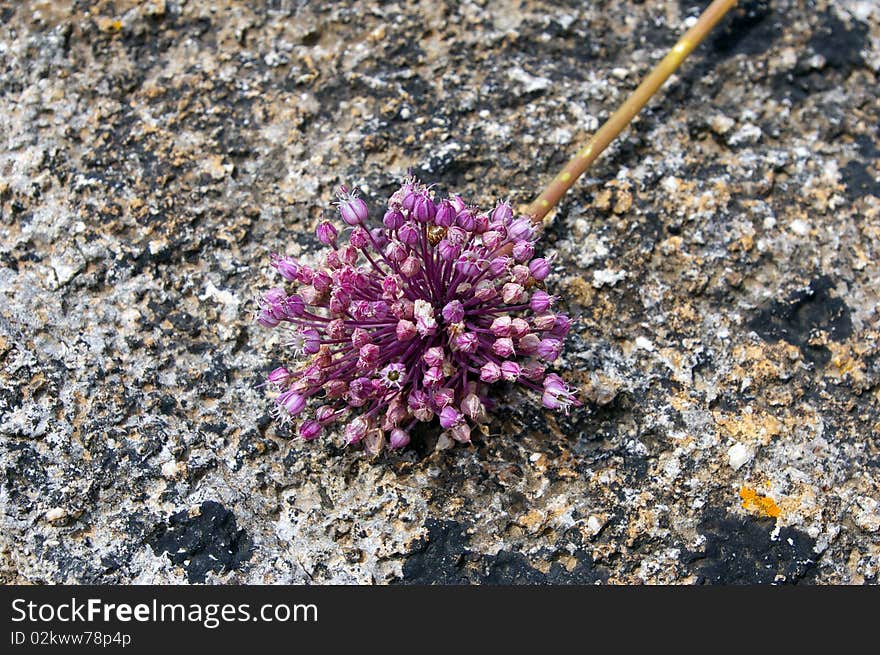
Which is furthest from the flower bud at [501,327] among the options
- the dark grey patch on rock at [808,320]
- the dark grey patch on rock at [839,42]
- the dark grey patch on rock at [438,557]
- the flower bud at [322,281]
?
the dark grey patch on rock at [839,42]

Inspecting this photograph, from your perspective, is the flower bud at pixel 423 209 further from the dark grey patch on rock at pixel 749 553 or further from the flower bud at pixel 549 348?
the dark grey patch on rock at pixel 749 553

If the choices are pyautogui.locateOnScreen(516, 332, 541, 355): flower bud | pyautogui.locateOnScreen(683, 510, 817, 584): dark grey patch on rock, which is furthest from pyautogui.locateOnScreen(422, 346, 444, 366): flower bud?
pyautogui.locateOnScreen(683, 510, 817, 584): dark grey patch on rock

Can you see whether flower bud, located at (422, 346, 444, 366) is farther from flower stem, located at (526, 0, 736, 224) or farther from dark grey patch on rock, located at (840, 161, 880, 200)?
dark grey patch on rock, located at (840, 161, 880, 200)

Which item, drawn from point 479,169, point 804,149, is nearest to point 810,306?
point 804,149

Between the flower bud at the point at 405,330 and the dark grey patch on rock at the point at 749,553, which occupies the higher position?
the flower bud at the point at 405,330

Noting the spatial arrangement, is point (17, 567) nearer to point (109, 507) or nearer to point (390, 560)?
point (109, 507)

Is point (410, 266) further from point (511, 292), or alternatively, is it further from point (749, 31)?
point (749, 31)
